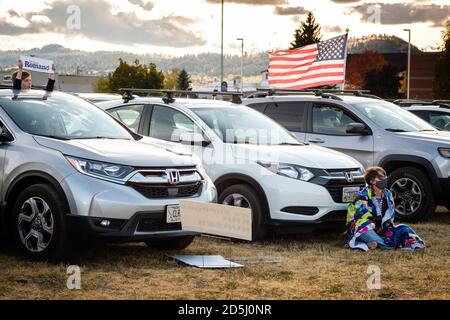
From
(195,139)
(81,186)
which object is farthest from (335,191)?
(81,186)

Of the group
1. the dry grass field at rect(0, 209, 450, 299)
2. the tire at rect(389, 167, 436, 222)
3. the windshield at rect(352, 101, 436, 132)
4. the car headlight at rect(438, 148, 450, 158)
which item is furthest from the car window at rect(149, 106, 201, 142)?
the car headlight at rect(438, 148, 450, 158)

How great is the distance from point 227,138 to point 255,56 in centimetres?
13294

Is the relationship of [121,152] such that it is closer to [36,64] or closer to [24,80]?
[24,80]

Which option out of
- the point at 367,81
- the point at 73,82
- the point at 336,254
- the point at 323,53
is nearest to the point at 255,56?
the point at 73,82

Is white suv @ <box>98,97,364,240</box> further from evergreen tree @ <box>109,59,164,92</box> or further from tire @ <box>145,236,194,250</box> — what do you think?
evergreen tree @ <box>109,59,164,92</box>

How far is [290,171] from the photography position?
32.2 feet

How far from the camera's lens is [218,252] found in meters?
9.26

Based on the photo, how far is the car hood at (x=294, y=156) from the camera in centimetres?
991

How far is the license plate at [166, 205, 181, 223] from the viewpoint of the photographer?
8.12 m

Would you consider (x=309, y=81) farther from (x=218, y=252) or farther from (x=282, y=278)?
(x=282, y=278)

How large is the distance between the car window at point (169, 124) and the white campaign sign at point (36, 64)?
2.38 m

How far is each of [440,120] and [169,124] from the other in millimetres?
6547

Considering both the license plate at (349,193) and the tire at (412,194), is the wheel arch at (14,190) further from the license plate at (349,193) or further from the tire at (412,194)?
the tire at (412,194)

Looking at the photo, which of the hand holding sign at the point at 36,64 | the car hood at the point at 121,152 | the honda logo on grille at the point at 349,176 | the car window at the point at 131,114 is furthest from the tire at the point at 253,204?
the hand holding sign at the point at 36,64
